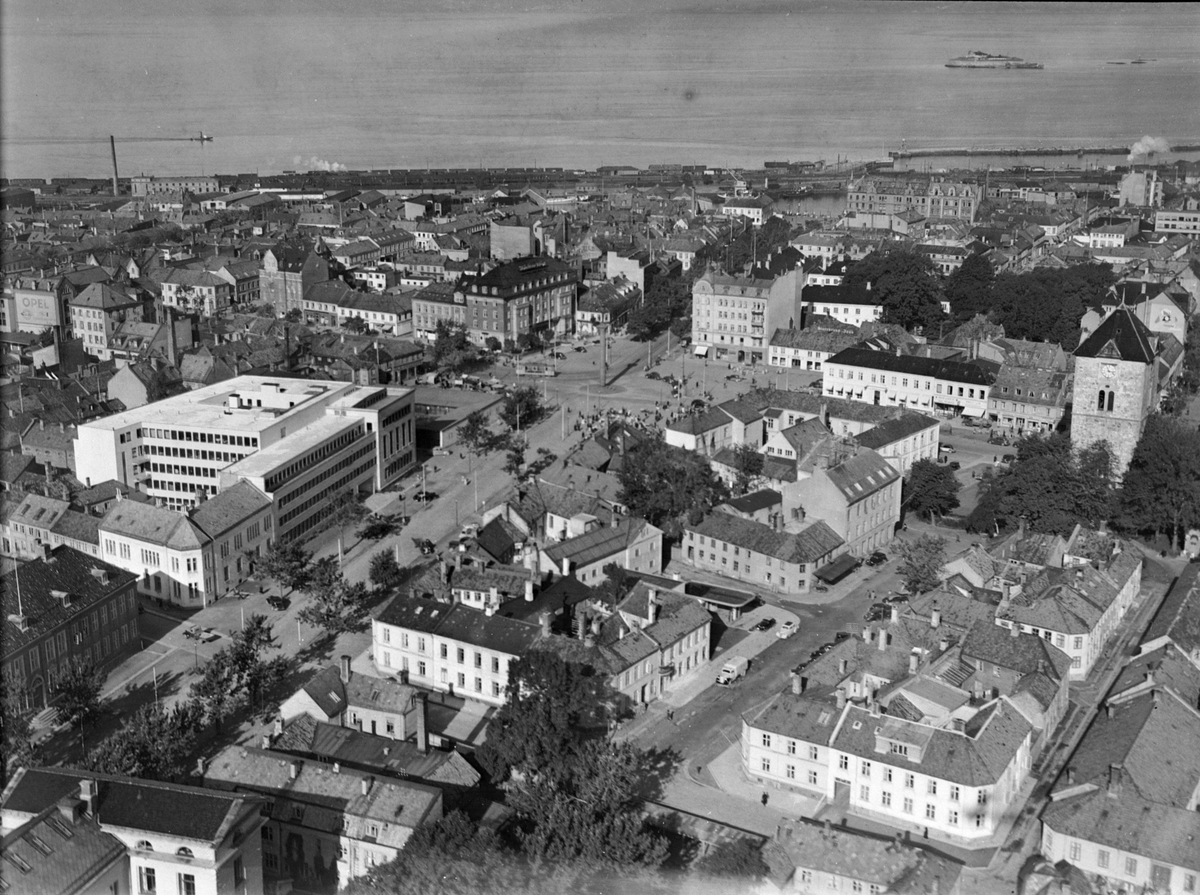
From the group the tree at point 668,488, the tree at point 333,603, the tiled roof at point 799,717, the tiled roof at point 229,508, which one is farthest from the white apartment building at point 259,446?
the tiled roof at point 799,717

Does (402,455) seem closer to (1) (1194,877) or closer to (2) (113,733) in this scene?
(2) (113,733)

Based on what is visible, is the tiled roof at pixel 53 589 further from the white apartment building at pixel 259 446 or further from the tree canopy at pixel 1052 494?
the tree canopy at pixel 1052 494

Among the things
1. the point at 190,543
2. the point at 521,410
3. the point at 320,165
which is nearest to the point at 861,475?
the point at 521,410

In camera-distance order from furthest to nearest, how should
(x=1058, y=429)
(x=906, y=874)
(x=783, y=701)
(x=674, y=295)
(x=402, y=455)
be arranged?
(x=674, y=295)
(x=1058, y=429)
(x=402, y=455)
(x=783, y=701)
(x=906, y=874)

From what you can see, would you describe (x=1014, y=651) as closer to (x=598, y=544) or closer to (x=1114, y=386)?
(x=598, y=544)

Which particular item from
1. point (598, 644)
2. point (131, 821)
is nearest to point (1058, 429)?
point (598, 644)

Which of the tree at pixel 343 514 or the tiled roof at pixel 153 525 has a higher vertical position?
the tiled roof at pixel 153 525
